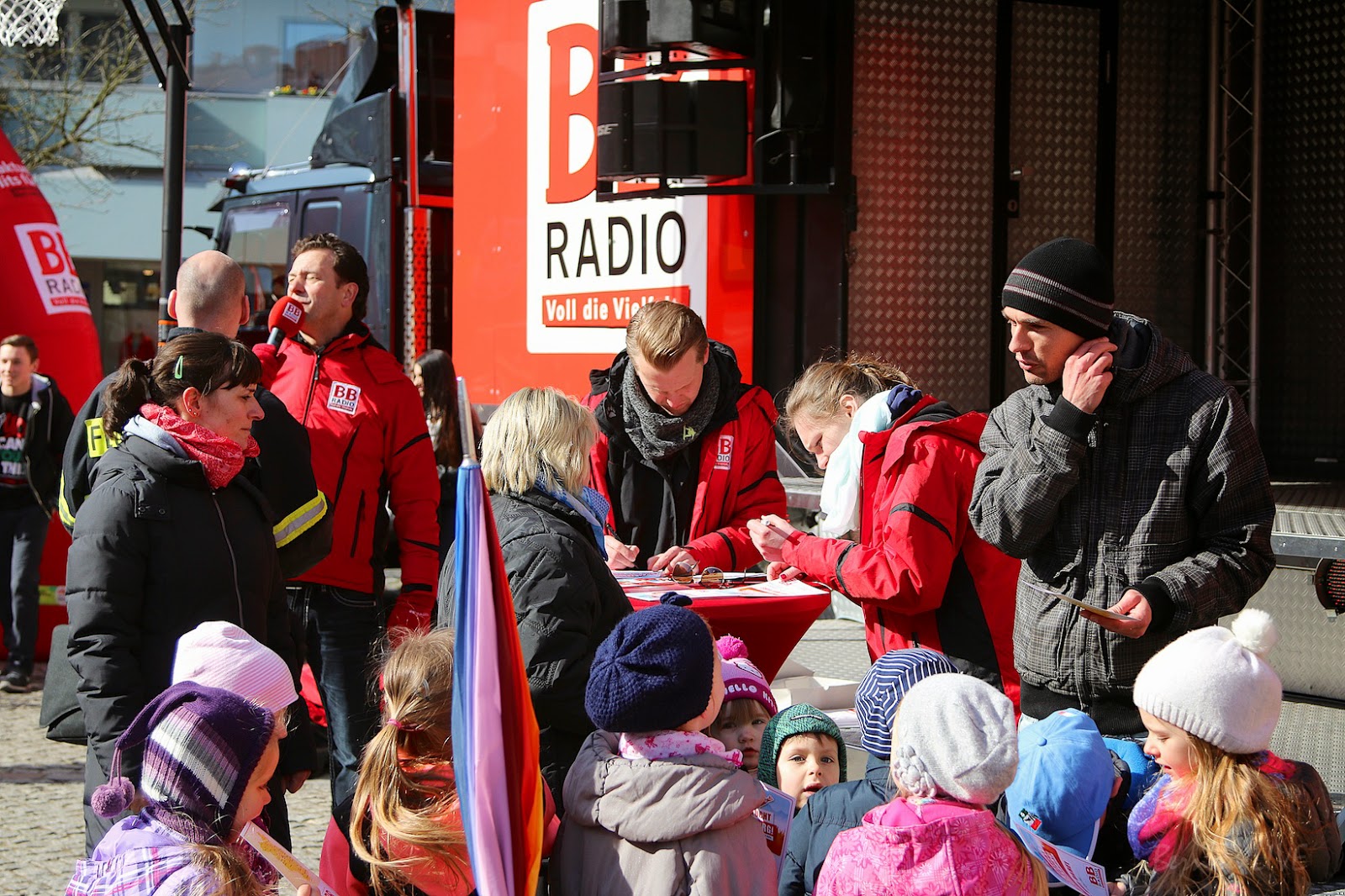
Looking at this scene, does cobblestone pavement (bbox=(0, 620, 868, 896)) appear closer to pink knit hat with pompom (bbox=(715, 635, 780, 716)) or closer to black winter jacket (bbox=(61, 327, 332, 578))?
black winter jacket (bbox=(61, 327, 332, 578))

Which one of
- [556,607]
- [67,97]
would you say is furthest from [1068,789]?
[67,97]

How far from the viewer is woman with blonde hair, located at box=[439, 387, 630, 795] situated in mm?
3131

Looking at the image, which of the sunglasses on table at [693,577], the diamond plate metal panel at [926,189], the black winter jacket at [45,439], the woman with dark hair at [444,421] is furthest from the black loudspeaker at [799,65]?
the black winter jacket at [45,439]

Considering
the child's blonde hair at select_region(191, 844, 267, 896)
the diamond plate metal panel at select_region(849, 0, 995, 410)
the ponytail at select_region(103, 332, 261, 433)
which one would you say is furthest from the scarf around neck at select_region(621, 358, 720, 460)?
the diamond plate metal panel at select_region(849, 0, 995, 410)

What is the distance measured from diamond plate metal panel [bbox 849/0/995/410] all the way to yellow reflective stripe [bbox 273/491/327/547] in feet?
12.3

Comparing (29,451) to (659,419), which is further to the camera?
(29,451)

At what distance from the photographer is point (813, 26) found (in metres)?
6.85

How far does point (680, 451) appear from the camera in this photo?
4.70 metres

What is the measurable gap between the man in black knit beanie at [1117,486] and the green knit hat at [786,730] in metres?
0.52

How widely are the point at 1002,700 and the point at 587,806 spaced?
0.78 meters

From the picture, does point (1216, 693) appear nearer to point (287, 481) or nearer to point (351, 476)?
point (287, 481)

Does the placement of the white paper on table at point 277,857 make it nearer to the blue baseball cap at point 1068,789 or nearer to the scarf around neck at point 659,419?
the blue baseball cap at point 1068,789

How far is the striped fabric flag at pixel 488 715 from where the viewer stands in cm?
228

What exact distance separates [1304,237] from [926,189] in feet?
9.33
